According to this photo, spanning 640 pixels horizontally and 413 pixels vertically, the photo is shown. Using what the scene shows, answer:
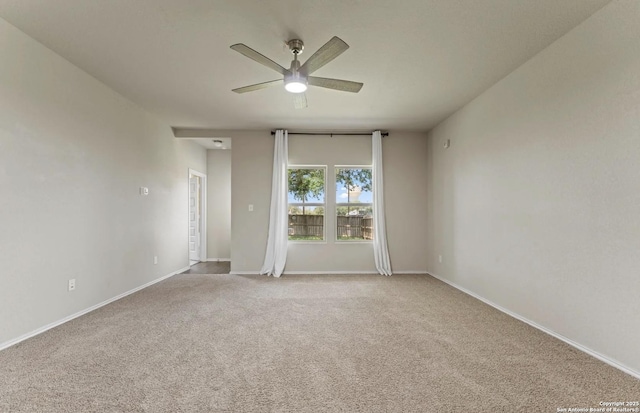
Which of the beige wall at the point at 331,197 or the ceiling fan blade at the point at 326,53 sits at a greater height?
the ceiling fan blade at the point at 326,53

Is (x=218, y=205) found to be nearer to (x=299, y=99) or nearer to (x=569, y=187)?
(x=299, y=99)

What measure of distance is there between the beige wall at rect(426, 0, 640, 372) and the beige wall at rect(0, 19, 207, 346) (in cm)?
467

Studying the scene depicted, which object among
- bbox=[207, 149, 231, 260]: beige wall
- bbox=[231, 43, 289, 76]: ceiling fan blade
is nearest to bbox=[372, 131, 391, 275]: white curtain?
bbox=[231, 43, 289, 76]: ceiling fan blade

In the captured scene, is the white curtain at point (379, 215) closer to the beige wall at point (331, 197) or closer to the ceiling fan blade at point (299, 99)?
the beige wall at point (331, 197)

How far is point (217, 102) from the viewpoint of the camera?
13.2 feet

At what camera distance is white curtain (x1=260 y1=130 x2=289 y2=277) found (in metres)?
5.26

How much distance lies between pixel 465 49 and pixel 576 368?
2741mm

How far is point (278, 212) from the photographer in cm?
529

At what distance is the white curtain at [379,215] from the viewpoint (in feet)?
17.5

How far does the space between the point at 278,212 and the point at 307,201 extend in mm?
613

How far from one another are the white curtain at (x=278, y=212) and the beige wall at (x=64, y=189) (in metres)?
1.88

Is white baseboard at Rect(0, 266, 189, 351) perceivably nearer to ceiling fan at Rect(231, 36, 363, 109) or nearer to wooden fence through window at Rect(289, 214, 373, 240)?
wooden fence through window at Rect(289, 214, 373, 240)

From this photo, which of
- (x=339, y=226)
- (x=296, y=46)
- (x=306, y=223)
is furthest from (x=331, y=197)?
(x=296, y=46)

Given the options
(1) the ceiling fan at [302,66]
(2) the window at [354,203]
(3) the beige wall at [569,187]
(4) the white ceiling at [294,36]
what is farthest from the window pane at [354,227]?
(1) the ceiling fan at [302,66]
